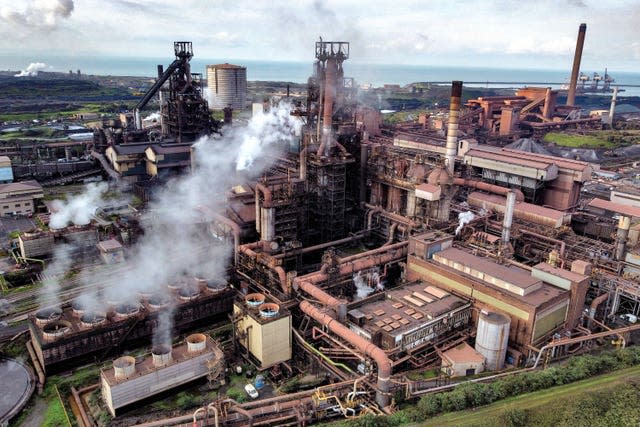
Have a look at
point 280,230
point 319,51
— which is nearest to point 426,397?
point 280,230

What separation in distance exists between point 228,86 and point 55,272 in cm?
9829

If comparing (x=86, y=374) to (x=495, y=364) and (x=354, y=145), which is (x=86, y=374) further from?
(x=354, y=145)

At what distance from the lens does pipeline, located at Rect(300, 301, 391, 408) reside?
2250 centimetres

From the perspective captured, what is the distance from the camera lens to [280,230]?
3759 cm

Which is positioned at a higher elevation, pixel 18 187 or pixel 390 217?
pixel 390 217

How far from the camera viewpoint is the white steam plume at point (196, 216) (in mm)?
31547

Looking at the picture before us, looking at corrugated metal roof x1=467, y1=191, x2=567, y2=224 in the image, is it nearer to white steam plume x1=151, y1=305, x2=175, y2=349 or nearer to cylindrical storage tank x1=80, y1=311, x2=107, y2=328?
white steam plume x1=151, y1=305, x2=175, y2=349

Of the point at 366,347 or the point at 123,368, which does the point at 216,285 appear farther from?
the point at 366,347

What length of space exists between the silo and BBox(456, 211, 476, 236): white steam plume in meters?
96.6

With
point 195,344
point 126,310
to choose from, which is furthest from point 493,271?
point 126,310

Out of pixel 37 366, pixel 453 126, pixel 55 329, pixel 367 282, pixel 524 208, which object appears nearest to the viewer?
pixel 37 366

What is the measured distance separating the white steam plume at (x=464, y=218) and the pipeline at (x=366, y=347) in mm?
16820

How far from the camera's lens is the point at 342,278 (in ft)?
104

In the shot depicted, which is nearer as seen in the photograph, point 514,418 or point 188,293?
point 514,418
